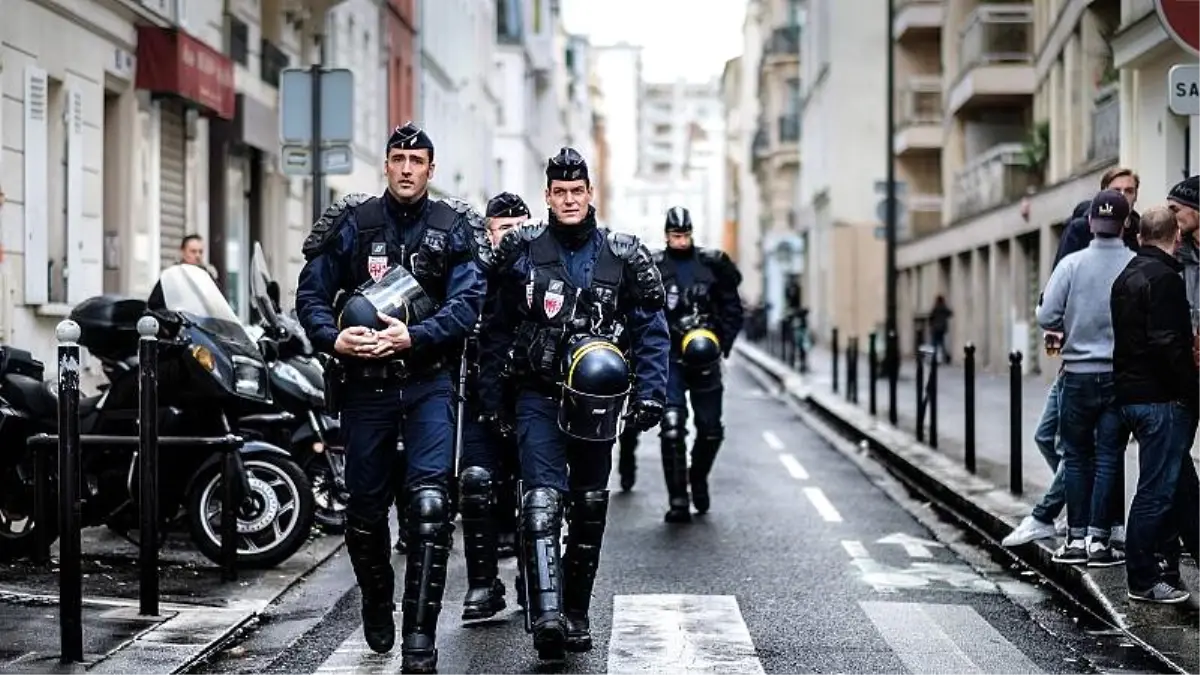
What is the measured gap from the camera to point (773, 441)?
69.0 feet

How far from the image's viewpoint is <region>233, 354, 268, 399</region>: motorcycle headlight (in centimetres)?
1045

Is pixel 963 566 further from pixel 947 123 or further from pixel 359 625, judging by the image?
pixel 947 123

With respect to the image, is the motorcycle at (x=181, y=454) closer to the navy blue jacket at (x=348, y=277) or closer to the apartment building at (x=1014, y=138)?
the navy blue jacket at (x=348, y=277)

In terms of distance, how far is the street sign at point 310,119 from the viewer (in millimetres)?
16031

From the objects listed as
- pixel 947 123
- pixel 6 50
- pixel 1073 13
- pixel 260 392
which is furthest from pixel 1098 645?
pixel 947 123

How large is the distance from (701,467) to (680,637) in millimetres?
5023

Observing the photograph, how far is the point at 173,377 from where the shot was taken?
10289mm

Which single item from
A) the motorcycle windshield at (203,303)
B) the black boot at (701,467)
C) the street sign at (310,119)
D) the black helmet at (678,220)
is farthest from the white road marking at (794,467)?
the motorcycle windshield at (203,303)

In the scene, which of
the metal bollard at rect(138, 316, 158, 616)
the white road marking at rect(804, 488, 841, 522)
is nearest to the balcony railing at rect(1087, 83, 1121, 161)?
the white road marking at rect(804, 488, 841, 522)

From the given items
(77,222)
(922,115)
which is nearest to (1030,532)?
(77,222)

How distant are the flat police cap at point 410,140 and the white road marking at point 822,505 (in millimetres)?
6267

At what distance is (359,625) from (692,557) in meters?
2.78

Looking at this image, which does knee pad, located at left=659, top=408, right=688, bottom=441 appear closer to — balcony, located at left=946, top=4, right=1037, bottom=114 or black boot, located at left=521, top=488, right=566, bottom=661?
black boot, located at left=521, top=488, right=566, bottom=661

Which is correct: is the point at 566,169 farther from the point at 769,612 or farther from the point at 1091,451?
the point at 1091,451
